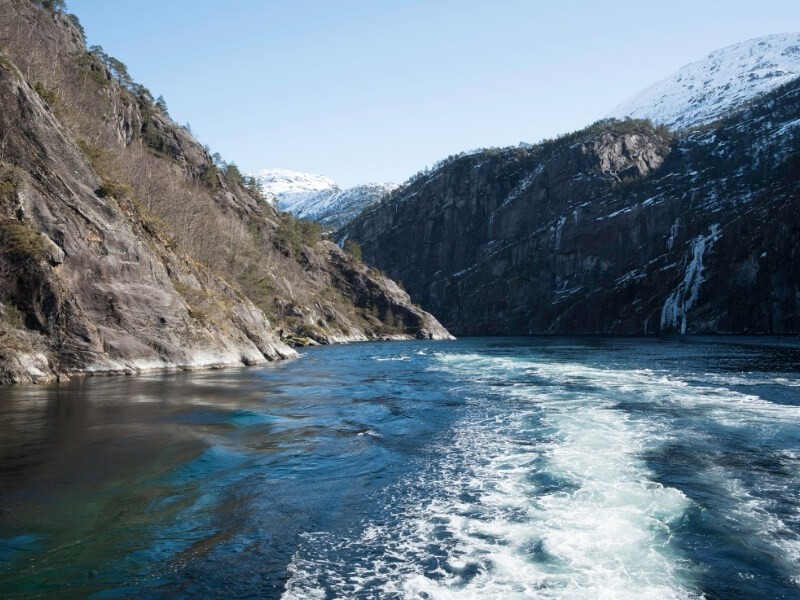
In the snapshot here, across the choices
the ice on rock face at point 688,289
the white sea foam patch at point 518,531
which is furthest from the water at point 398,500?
the ice on rock face at point 688,289

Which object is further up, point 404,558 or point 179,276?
point 179,276

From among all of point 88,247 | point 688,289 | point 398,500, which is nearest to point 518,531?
point 398,500

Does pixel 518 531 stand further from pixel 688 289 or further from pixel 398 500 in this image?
pixel 688 289

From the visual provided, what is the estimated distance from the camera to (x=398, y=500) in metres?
12.1

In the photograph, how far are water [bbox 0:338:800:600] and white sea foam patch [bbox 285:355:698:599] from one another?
45 millimetres

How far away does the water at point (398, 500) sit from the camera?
827 centimetres

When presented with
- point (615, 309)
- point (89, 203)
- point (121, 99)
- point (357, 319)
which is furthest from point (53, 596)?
point (615, 309)

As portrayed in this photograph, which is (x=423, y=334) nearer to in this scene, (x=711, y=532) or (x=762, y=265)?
(x=762, y=265)

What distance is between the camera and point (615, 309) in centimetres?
16412

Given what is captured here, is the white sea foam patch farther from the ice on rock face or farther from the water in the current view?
the ice on rock face

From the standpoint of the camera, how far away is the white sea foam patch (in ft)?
26.9

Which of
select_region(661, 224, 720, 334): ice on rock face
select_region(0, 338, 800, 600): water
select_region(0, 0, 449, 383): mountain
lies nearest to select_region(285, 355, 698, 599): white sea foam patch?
select_region(0, 338, 800, 600): water

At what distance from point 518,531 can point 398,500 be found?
8.97 feet

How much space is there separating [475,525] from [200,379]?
1096 inches
